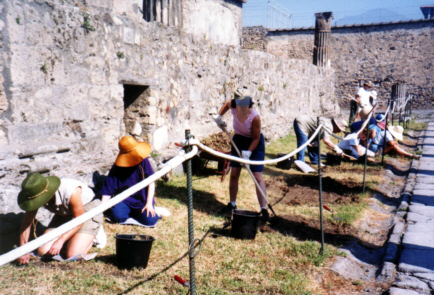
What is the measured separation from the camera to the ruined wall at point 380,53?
2603 centimetres

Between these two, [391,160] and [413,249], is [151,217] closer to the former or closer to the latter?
[413,249]

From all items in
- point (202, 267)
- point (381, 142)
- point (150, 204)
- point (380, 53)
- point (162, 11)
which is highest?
point (380, 53)

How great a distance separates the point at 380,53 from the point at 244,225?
26144 millimetres

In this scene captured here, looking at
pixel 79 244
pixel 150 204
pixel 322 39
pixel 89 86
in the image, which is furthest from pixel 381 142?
pixel 322 39

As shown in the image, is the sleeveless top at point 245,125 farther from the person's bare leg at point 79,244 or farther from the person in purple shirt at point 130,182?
the person's bare leg at point 79,244

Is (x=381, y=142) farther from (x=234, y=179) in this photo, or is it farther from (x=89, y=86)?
(x=89, y=86)

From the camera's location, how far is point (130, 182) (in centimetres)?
481

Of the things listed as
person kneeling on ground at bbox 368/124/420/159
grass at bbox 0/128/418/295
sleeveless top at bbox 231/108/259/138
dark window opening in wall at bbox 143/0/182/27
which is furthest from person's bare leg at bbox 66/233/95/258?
person kneeling on ground at bbox 368/124/420/159

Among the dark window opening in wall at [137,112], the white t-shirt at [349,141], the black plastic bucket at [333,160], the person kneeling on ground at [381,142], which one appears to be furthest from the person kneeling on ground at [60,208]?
the person kneeling on ground at [381,142]

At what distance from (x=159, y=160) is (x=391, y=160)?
228 inches

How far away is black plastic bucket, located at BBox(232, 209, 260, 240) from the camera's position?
173 inches

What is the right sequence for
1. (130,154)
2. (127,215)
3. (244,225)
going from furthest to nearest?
(127,215), (130,154), (244,225)

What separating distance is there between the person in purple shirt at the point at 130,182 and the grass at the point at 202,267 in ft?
0.49

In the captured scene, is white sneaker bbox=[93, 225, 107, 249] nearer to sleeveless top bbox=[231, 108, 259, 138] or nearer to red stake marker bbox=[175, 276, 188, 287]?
red stake marker bbox=[175, 276, 188, 287]
